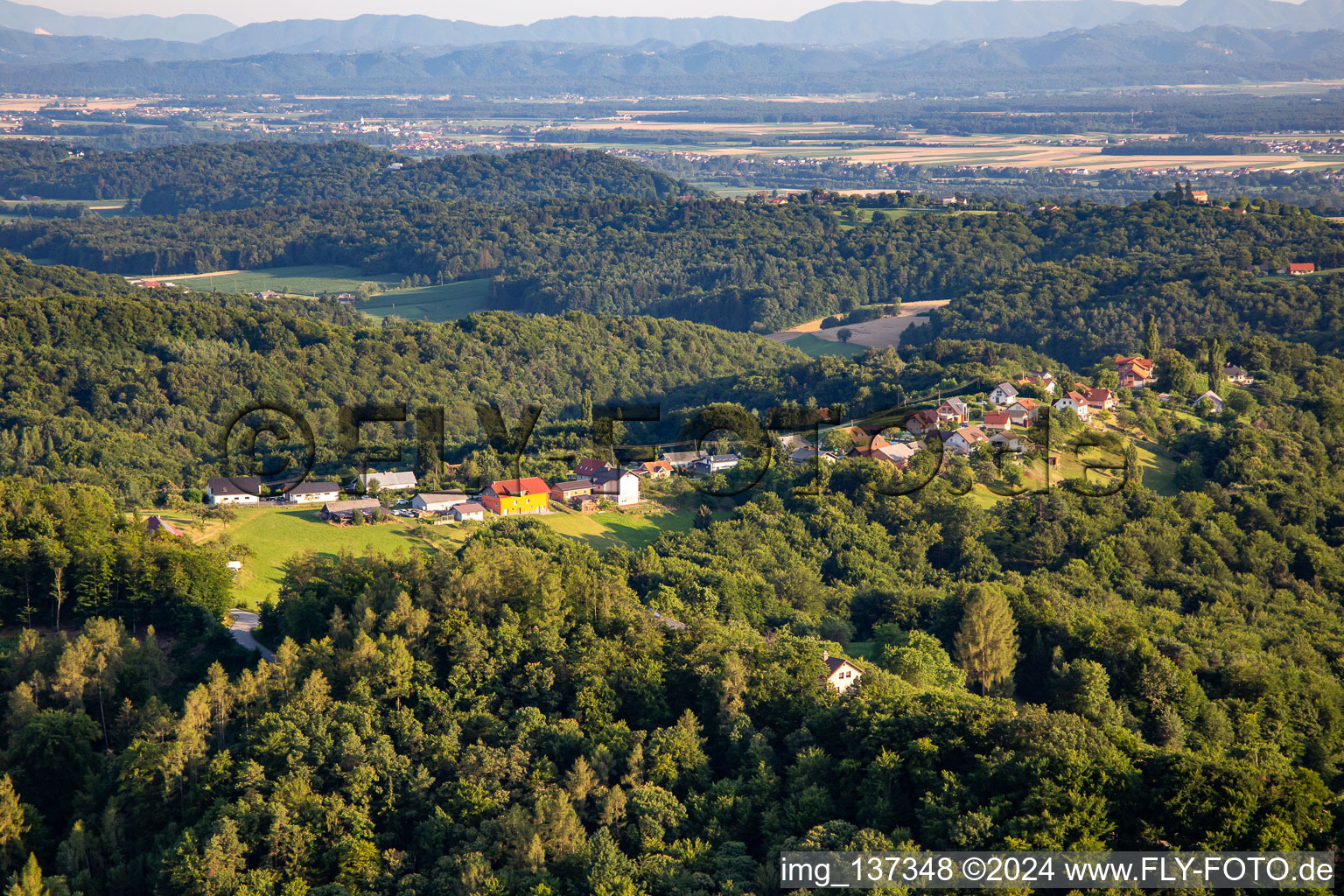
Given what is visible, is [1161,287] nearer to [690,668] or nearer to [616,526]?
[616,526]

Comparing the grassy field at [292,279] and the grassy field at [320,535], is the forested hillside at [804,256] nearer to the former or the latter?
the grassy field at [292,279]

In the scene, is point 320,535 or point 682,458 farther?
point 682,458

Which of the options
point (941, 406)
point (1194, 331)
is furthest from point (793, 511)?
point (1194, 331)

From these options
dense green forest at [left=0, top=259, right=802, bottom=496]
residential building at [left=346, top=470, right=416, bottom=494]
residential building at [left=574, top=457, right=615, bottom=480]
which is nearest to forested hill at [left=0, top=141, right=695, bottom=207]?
dense green forest at [left=0, top=259, right=802, bottom=496]

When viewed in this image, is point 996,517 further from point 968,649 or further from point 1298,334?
point 1298,334

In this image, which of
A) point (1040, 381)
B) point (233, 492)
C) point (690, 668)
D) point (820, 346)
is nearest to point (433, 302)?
point (820, 346)

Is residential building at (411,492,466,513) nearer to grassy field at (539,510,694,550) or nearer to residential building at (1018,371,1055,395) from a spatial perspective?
grassy field at (539,510,694,550)
